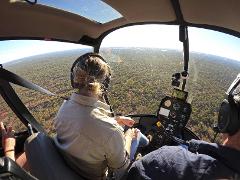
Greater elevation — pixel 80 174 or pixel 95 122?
pixel 95 122

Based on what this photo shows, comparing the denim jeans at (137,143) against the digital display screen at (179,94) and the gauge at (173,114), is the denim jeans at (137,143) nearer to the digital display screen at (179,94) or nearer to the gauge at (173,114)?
the gauge at (173,114)

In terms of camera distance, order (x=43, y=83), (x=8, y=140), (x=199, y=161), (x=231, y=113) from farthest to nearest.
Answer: (x=43, y=83)
(x=8, y=140)
(x=231, y=113)
(x=199, y=161)

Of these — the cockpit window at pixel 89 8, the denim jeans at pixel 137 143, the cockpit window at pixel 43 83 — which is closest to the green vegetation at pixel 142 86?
the cockpit window at pixel 43 83

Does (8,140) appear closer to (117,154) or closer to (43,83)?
(117,154)

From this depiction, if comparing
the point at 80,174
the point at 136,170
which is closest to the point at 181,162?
the point at 136,170

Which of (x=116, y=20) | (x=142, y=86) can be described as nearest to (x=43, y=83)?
(x=142, y=86)

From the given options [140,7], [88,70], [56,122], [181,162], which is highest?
[140,7]

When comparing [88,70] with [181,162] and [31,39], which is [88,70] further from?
[31,39]
